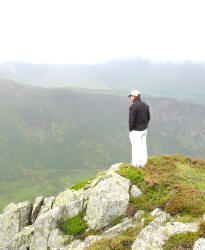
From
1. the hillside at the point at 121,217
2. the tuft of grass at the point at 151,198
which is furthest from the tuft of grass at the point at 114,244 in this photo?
the tuft of grass at the point at 151,198

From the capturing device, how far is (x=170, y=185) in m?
18.4

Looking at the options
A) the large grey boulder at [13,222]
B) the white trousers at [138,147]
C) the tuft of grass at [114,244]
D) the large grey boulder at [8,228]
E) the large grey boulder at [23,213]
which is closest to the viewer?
the tuft of grass at [114,244]

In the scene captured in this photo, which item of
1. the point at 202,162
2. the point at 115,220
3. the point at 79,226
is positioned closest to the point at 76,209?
the point at 79,226

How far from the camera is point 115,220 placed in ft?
52.7

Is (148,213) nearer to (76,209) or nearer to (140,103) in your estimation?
(76,209)

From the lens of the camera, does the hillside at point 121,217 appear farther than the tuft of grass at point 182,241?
Yes

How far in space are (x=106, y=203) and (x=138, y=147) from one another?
728cm

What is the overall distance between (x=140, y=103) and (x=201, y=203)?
33.1ft

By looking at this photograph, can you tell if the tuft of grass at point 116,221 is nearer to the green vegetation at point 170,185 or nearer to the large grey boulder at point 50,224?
the green vegetation at point 170,185

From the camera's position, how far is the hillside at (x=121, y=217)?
38.2ft

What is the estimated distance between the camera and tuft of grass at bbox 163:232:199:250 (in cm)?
1040

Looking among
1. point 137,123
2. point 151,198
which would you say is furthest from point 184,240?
point 137,123

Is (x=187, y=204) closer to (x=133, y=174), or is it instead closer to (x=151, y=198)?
(x=151, y=198)

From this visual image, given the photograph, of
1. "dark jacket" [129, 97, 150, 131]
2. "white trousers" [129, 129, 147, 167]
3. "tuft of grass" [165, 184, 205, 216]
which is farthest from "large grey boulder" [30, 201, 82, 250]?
"dark jacket" [129, 97, 150, 131]
